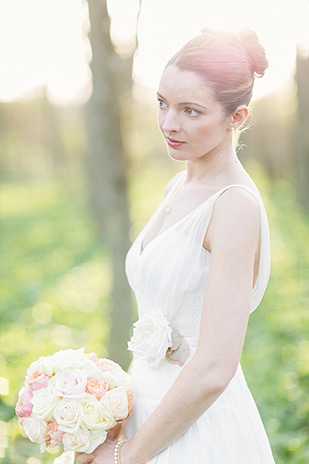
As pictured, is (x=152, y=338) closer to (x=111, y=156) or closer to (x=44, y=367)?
(x=44, y=367)

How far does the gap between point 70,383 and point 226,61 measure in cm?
123

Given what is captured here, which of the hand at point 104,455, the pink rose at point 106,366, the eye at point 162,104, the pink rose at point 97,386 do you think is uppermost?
the eye at point 162,104

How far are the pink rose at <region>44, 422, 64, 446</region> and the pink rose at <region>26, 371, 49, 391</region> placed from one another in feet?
0.44

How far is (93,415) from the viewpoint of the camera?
1869 mm

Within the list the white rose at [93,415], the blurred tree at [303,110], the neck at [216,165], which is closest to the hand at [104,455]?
the white rose at [93,415]

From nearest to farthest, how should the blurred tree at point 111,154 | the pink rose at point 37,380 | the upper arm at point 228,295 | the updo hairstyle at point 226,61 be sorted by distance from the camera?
the upper arm at point 228,295
the updo hairstyle at point 226,61
the pink rose at point 37,380
the blurred tree at point 111,154

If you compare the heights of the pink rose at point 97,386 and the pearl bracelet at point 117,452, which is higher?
the pink rose at point 97,386

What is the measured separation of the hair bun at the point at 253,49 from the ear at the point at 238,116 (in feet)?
0.49

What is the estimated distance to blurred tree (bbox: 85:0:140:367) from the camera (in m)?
4.05

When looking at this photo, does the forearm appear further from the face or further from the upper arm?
the face

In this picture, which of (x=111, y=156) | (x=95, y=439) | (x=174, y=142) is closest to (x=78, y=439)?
(x=95, y=439)

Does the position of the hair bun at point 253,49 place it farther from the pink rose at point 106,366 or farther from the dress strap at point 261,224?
the pink rose at point 106,366

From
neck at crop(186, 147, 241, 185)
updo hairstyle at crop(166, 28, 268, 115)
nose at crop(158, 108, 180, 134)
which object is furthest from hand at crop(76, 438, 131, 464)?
updo hairstyle at crop(166, 28, 268, 115)

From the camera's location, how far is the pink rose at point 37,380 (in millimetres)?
1953
